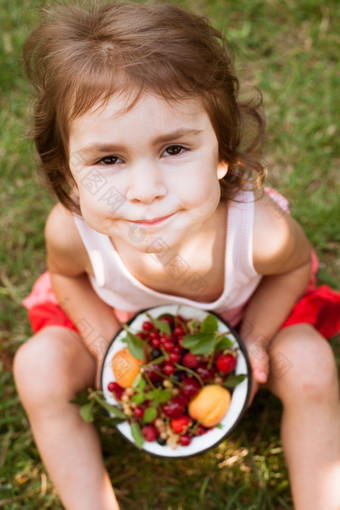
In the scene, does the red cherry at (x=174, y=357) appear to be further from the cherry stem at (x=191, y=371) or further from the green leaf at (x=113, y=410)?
the green leaf at (x=113, y=410)

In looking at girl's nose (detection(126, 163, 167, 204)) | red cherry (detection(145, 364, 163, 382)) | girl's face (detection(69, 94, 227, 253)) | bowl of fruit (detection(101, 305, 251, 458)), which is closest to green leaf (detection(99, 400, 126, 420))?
bowl of fruit (detection(101, 305, 251, 458))

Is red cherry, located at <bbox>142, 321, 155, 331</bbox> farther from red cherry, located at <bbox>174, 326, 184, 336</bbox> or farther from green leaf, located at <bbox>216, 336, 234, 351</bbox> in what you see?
green leaf, located at <bbox>216, 336, 234, 351</bbox>

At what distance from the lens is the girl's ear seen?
1.17 m

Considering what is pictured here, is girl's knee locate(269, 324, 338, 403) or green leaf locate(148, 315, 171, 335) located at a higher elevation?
green leaf locate(148, 315, 171, 335)

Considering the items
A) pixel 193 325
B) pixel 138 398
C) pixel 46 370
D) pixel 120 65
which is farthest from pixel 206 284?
pixel 120 65

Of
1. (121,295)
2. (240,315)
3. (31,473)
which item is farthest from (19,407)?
(240,315)

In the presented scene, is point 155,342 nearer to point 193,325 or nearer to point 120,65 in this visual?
point 193,325

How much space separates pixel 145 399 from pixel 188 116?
665 millimetres

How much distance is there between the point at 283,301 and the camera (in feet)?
4.82

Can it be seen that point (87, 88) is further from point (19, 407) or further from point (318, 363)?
point (19, 407)

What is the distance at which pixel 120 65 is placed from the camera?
95cm

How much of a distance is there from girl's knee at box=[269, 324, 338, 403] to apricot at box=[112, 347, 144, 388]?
0.33 meters

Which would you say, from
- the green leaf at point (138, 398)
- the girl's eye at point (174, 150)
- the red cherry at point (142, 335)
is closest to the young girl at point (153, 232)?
the girl's eye at point (174, 150)

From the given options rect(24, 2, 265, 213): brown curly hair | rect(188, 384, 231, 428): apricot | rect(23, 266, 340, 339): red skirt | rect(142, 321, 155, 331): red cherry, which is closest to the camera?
rect(24, 2, 265, 213): brown curly hair
